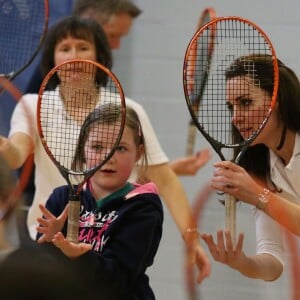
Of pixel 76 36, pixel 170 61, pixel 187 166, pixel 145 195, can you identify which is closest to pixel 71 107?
pixel 76 36

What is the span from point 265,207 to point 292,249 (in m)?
0.22

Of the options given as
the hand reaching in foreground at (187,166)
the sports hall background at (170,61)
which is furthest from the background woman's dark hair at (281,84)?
the sports hall background at (170,61)

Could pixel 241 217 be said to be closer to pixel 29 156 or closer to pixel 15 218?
pixel 29 156

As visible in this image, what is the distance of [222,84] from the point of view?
2.49m

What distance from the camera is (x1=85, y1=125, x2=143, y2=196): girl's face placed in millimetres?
2113

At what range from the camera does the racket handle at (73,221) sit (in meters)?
1.98

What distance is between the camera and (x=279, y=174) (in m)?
2.20

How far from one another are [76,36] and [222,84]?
0.37m

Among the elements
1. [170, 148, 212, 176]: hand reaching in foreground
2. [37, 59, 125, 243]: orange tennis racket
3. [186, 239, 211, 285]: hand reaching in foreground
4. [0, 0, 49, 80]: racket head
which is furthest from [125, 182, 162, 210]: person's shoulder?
[0, 0, 49, 80]: racket head

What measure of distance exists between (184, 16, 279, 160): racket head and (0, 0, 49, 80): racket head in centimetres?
46

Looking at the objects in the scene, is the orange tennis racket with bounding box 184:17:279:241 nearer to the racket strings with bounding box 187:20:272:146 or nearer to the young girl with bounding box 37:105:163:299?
the racket strings with bounding box 187:20:272:146

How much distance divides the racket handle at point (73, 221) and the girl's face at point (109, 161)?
4.8 inches

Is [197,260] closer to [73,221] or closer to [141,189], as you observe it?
[141,189]

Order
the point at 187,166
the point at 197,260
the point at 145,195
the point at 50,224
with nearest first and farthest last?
the point at 50,224 → the point at 145,195 → the point at 197,260 → the point at 187,166
